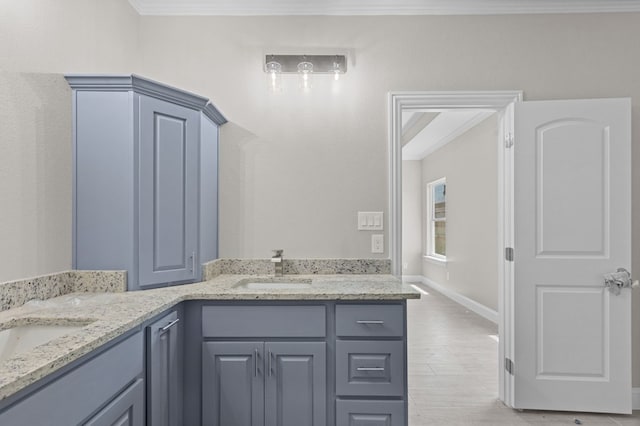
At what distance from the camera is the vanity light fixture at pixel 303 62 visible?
2385mm

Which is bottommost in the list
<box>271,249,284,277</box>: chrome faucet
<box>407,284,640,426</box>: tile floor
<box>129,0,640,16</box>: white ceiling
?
<box>407,284,640,426</box>: tile floor

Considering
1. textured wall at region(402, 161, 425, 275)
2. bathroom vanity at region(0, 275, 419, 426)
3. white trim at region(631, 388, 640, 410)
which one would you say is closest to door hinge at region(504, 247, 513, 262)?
bathroom vanity at region(0, 275, 419, 426)

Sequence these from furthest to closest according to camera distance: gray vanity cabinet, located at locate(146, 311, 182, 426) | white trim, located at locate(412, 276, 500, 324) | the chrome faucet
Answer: white trim, located at locate(412, 276, 500, 324) < the chrome faucet < gray vanity cabinet, located at locate(146, 311, 182, 426)

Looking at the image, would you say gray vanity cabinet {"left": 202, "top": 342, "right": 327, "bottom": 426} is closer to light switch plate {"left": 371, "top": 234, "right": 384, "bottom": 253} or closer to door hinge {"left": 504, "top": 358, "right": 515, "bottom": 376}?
light switch plate {"left": 371, "top": 234, "right": 384, "bottom": 253}

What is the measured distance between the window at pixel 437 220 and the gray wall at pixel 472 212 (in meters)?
0.33

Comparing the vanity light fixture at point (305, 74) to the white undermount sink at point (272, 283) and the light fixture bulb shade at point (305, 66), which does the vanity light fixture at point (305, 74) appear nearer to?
the light fixture bulb shade at point (305, 66)

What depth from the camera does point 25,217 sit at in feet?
5.30

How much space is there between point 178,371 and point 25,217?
1.00 meters

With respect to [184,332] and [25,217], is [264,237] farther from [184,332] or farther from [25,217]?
[25,217]

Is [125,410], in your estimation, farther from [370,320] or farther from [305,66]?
[305,66]

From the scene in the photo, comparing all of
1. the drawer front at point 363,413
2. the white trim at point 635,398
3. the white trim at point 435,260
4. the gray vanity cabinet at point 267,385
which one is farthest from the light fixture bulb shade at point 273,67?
the white trim at point 435,260

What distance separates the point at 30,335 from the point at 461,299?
5415 mm

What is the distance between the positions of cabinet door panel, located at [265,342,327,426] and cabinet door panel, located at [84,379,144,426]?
581 mm

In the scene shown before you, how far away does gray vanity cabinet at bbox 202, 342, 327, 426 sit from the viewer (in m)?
1.78
